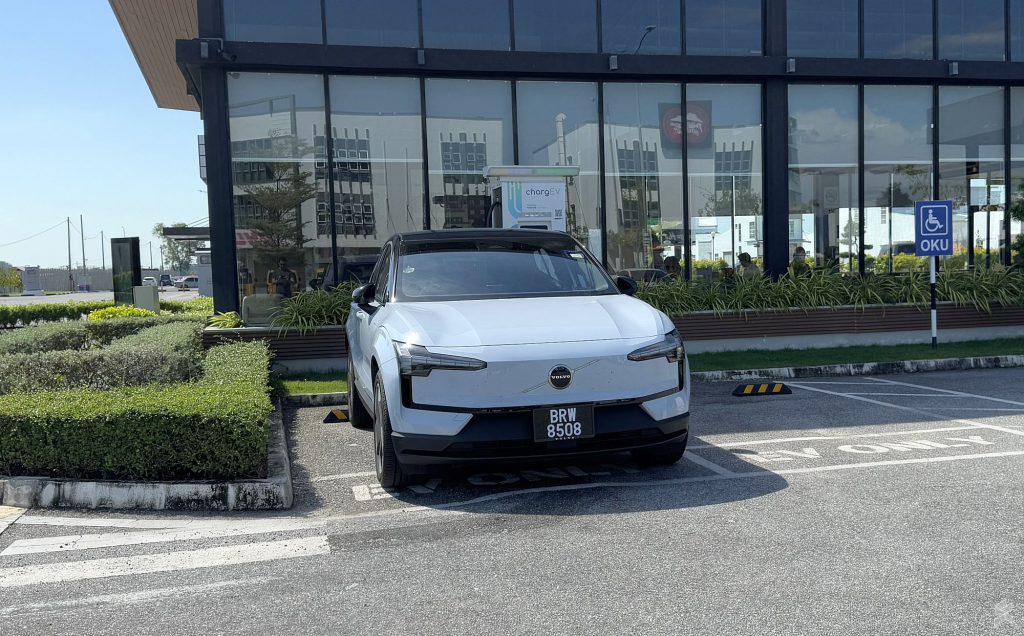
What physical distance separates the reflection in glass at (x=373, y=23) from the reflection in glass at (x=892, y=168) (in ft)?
27.7

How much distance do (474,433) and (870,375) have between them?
8024 mm

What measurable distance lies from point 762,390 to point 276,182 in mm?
8398

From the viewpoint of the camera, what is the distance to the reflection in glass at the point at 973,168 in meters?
16.7

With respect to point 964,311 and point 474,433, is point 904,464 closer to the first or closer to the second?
point 474,433

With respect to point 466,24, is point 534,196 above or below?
below

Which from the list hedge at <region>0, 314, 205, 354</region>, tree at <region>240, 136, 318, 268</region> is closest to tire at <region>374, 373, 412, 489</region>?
hedge at <region>0, 314, 205, 354</region>

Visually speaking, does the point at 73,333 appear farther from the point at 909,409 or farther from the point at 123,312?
the point at 909,409

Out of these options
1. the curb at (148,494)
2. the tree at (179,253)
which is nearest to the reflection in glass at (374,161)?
the curb at (148,494)

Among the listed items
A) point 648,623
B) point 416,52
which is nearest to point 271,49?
point 416,52

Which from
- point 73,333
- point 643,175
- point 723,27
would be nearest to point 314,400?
point 73,333

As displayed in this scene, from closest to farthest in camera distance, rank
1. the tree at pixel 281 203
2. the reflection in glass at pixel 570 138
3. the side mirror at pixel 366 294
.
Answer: the side mirror at pixel 366 294, the tree at pixel 281 203, the reflection in glass at pixel 570 138

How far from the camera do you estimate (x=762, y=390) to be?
9.84 m

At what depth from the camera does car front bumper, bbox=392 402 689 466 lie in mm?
5301

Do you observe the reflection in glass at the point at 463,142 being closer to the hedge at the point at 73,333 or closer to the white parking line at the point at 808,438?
the hedge at the point at 73,333
